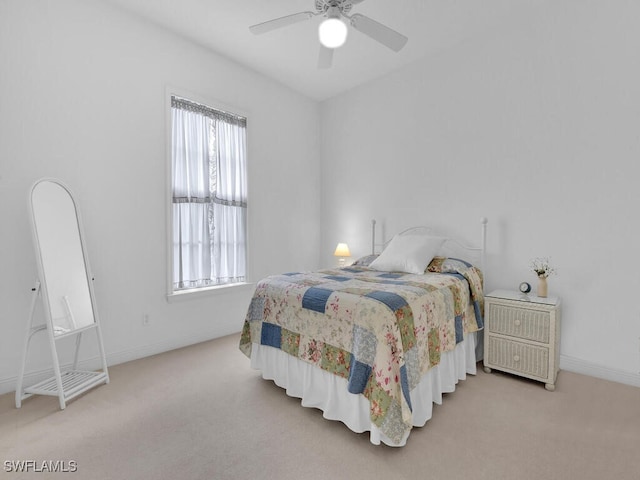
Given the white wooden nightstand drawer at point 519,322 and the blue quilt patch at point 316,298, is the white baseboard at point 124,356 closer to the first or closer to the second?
the blue quilt patch at point 316,298

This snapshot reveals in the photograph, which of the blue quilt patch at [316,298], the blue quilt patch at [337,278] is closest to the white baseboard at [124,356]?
the blue quilt patch at [337,278]

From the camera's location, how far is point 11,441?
1812 millimetres

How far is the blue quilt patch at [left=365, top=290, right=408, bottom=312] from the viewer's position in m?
1.89

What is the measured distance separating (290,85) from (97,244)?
9.92 feet

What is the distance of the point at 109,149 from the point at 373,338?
2.73m

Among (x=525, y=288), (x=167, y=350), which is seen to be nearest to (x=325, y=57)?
(x=525, y=288)

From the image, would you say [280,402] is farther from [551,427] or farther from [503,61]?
[503,61]

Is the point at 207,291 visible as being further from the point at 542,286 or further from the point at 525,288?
the point at 542,286

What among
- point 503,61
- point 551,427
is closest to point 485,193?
point 503,61

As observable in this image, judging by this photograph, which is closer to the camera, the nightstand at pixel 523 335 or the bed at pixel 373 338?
the bed at pixel 373 338

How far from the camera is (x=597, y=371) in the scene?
2615 mm

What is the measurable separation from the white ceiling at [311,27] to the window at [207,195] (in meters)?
0.71

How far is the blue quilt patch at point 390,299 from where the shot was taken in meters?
1.89

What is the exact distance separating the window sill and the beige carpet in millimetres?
867
